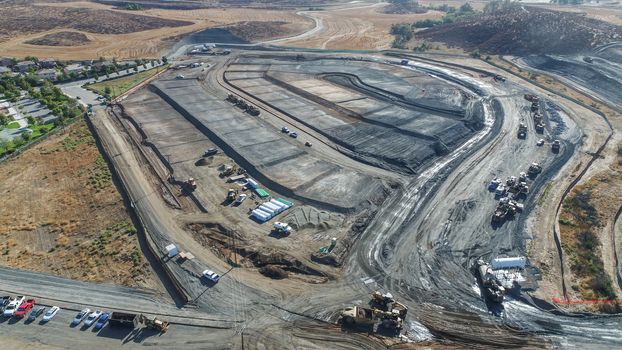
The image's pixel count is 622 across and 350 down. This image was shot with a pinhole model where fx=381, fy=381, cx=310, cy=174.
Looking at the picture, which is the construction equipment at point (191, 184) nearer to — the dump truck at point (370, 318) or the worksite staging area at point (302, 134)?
the worksite staging area at point (302, 134)

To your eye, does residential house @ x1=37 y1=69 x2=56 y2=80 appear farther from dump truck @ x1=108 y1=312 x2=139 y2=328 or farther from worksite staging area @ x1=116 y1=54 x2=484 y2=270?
dump truck @ x1=108 y1=312 x2=139 y2=328

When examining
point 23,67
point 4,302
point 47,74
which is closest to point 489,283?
point 4,302

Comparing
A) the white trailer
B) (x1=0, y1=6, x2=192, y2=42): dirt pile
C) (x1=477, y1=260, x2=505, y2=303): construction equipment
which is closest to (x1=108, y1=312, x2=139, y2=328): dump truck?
(x1=477, y1=260, x2=505, y2=303): construction equipment

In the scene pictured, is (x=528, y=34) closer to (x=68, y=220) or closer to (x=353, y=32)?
(x=353, y=32)

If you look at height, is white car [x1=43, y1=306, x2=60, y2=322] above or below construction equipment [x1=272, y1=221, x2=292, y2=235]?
below

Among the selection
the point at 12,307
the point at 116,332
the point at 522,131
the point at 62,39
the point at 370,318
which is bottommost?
the point at 116,332
